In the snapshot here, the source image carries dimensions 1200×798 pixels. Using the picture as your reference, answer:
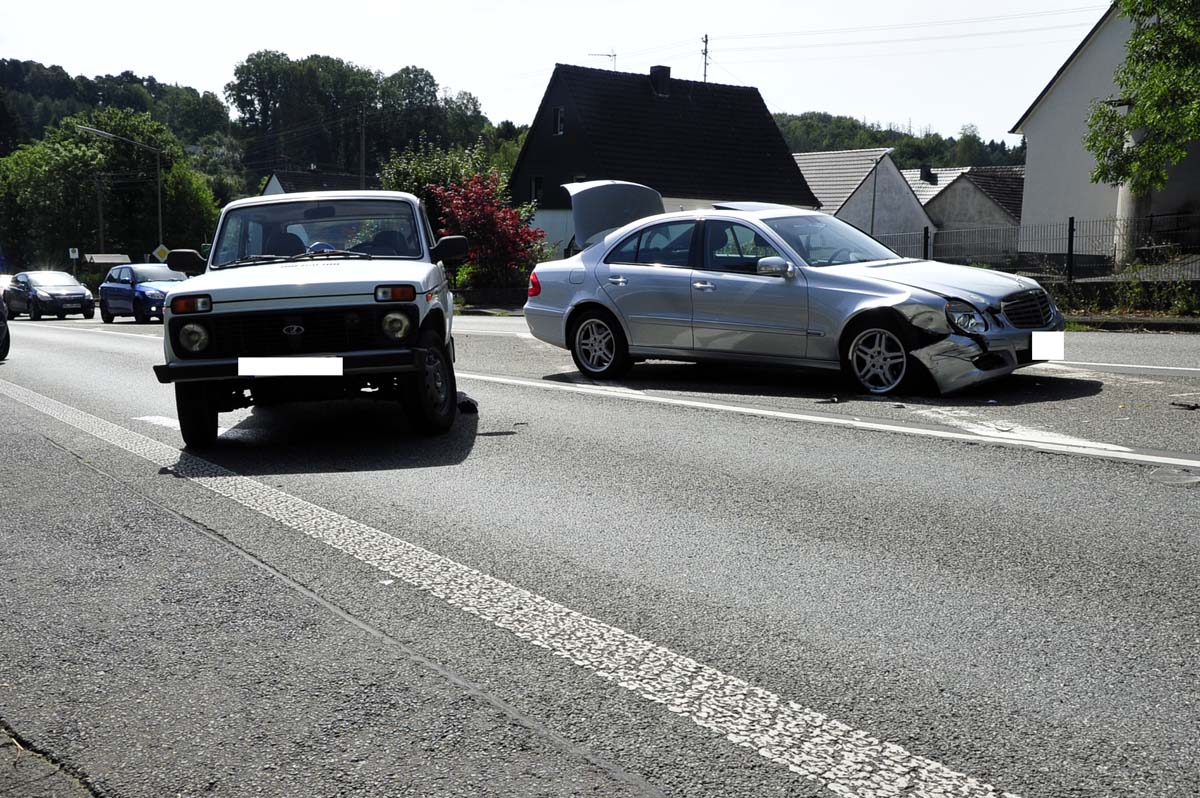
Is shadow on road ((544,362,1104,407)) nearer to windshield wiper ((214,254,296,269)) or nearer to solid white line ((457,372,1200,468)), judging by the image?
solid white line ((457,372,1200,468))

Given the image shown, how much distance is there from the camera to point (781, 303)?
35.0ft

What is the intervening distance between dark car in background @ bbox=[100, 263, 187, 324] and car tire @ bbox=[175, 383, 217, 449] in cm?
2436

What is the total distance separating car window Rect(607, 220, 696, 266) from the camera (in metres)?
11.6

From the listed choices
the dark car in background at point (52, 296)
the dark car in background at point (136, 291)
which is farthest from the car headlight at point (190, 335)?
the dark car in background at point (52, 296)

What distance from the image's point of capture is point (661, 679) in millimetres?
3721

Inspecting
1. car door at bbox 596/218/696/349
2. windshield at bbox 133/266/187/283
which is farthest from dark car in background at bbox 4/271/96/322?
car door at bbox 596/218/696/349

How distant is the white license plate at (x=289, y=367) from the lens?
7863mm

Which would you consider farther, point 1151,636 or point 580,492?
point 580,492

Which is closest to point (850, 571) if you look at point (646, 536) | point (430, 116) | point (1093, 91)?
point (646, 536)

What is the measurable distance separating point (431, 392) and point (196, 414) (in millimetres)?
1647

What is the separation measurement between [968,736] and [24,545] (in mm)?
4469

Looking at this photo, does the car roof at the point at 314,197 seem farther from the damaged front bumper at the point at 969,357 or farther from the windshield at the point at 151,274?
the windshield at the point at 151,274

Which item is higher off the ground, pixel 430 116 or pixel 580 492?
pixel 430 116

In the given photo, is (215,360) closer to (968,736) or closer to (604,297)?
(604,297)
